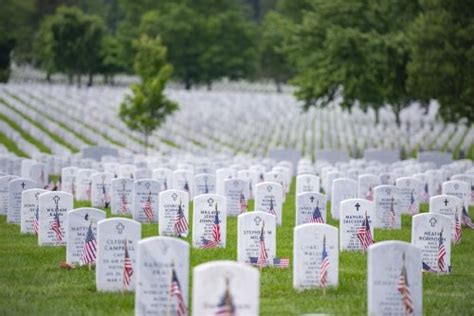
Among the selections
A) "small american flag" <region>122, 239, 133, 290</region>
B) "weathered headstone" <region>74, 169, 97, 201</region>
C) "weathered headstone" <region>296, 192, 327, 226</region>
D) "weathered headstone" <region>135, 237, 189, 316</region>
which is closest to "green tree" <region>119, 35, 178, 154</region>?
"weathered headstone" <region>74, 169, 97, 201</region>

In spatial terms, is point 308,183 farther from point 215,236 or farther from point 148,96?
point 148,96

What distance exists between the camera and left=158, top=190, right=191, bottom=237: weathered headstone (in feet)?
67.5

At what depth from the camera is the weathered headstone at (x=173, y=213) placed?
20562 mm

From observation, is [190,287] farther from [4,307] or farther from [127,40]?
[127,40]

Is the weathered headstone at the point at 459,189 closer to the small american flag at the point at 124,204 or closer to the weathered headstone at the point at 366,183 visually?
the weathered headstone at the point at 366,183

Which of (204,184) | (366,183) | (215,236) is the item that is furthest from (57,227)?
(366,183)

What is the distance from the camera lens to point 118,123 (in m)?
56.8

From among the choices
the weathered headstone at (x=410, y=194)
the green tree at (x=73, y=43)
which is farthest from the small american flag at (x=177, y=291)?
the green tree at (x=73, y=43)

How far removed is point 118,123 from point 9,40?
2090 centimetres

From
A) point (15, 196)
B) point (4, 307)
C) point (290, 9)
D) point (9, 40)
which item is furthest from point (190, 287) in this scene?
point (290, 9)

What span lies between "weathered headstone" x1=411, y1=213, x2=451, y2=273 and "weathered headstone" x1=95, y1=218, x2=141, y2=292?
4350 mm

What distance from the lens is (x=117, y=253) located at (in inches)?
601

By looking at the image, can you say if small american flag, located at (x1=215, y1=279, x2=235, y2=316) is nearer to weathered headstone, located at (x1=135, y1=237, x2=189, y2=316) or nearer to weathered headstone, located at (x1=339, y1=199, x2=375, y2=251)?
weathered headstone, located at (x1=135, y1=237, x2=189, y2=316)

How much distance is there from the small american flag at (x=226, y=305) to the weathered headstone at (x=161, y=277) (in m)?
1.43
